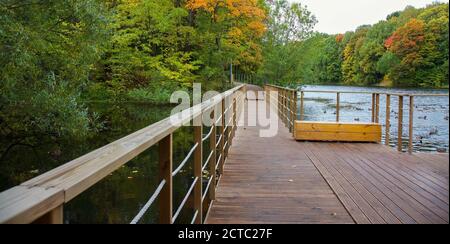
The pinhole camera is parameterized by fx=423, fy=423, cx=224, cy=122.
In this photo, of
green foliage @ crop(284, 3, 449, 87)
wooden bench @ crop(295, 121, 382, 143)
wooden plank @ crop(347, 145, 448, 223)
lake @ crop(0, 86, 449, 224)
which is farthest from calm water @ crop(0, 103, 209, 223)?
green foliage @ crop(284, 3, 449, 87)

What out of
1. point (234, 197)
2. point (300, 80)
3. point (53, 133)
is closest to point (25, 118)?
point (53, 133)

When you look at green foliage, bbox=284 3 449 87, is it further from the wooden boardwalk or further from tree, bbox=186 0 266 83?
the wooden boardwalk

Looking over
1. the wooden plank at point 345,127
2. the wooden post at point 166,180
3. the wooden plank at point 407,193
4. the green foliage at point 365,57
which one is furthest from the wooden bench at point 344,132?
the green foliage at point 365,57

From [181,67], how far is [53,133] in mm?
9364

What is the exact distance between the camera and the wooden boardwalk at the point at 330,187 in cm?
331

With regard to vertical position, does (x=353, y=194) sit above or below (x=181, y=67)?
below

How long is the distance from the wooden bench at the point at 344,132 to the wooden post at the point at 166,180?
6.05 m

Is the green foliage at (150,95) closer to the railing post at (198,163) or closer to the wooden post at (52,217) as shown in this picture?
the railing post at (198,163)

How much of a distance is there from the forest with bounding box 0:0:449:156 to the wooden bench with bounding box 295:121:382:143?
1.56m

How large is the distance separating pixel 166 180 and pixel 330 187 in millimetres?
2828

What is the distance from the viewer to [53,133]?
1047 cm

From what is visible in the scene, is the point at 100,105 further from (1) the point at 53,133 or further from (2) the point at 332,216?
(2) the point at 332,216

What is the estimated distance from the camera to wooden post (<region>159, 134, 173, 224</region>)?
1.76m

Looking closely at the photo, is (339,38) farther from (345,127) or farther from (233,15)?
(345,127)
